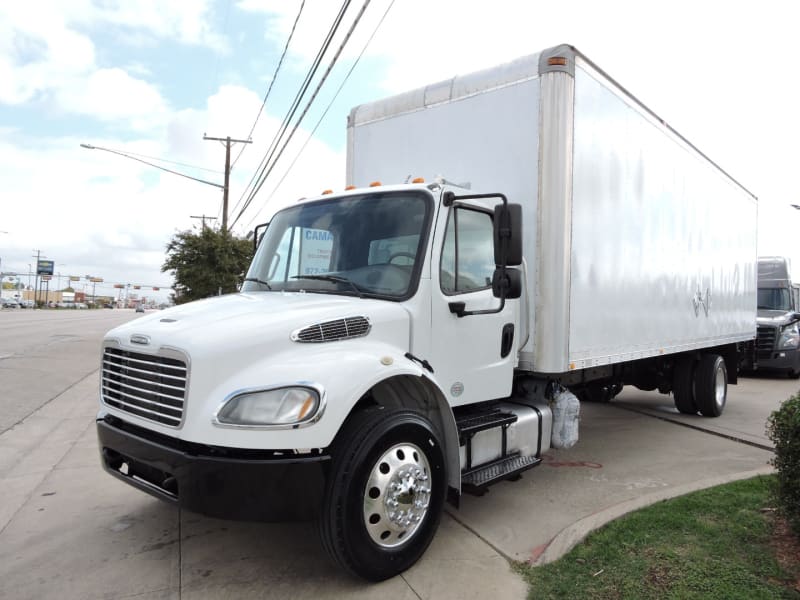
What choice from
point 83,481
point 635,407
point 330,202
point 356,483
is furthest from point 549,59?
point 635,407

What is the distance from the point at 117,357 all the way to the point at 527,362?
2979 millimetres

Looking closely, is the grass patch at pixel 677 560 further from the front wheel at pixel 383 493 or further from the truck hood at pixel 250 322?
the truck hood at pixel 250 322

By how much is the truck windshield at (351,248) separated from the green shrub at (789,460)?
254 centimetres

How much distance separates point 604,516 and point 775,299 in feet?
46.6

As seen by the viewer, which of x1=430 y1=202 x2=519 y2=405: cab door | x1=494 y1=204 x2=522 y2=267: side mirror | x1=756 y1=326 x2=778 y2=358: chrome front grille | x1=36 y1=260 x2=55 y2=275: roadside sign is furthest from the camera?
x1=36 y1=260 x2=55 y2=275: roadside sign

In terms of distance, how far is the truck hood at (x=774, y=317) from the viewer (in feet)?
45.7

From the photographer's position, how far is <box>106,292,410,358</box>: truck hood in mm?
3102

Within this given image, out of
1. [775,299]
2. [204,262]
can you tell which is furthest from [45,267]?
[775,299]

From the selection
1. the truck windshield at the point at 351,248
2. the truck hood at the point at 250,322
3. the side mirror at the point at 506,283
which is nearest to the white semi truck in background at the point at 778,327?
the side mirror at the point at 506,283

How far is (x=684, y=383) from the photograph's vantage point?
8.56 meters

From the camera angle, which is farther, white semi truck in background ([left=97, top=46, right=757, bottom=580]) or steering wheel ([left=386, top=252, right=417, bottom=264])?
steering wheel ([left=386, top=252, right=417, bottom=264])

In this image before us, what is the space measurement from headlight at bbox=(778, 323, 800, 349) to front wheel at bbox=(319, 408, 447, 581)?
13.4 m

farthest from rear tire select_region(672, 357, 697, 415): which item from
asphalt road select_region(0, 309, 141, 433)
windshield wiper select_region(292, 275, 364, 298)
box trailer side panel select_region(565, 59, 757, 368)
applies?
asphalt road select_region(0, 309, 141, 433)

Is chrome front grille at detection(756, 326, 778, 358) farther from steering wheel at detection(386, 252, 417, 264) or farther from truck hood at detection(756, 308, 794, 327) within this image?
steering wheel at detection(386, 252, 417, 264)
